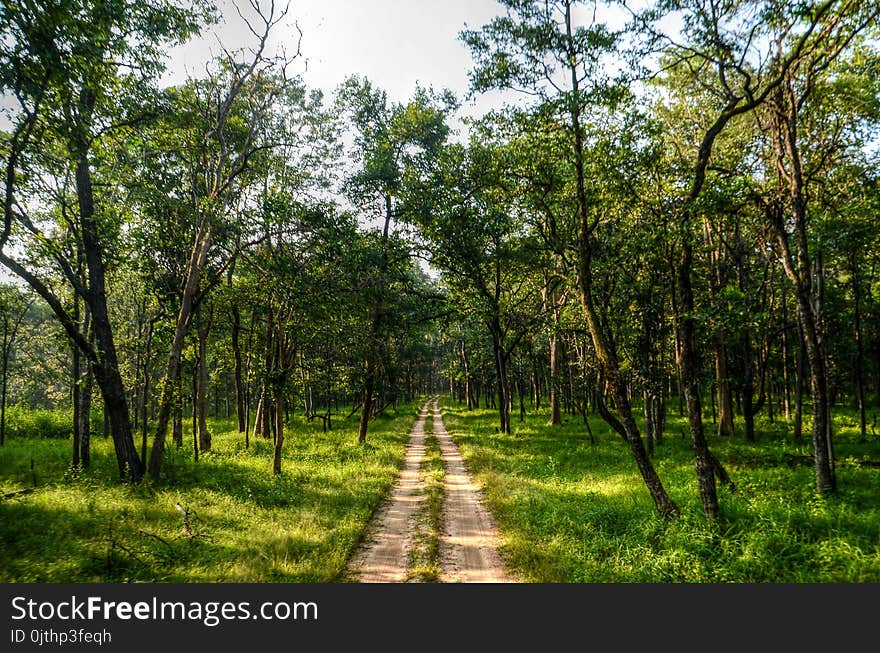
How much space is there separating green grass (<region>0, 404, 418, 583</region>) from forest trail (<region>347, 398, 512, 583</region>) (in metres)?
0.50

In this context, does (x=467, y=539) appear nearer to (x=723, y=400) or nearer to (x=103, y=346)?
(x=103, y=346)

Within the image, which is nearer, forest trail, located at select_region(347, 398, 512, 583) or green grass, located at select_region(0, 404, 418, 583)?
green grass, located at select_region(0, 404, 418, 583)

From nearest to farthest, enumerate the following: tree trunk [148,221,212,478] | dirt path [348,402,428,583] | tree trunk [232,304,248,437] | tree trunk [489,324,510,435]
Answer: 1. dirt path [348,402,428,583]
2. tree trunk [148,221,212,478]
3. tree trunk [232,304,248,437]
4. tree trunk [489,324,510,435]

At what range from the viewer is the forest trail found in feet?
24.4

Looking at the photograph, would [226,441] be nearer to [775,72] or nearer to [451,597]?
[451,597]

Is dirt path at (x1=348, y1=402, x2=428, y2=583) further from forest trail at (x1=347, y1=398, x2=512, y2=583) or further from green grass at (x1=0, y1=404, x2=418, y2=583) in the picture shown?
green grass at (x1=0, y1=404, x2=418, y2=583)

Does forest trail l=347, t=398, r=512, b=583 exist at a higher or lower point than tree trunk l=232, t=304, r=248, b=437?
lower

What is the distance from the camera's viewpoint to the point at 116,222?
40.8 feet

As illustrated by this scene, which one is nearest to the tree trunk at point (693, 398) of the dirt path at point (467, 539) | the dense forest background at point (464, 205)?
the dense forest background at point (464, 205)

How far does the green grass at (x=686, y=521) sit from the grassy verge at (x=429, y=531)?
151cm

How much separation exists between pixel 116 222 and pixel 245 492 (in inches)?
375

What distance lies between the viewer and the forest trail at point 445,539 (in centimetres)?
743

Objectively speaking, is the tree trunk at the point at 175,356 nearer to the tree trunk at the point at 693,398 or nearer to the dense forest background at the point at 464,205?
the dense forest background at the point at 464,205

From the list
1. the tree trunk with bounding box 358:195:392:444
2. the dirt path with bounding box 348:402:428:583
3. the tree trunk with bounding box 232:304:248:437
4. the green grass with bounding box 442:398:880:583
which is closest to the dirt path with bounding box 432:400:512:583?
the green grass with bounding box 442:398:880:583
